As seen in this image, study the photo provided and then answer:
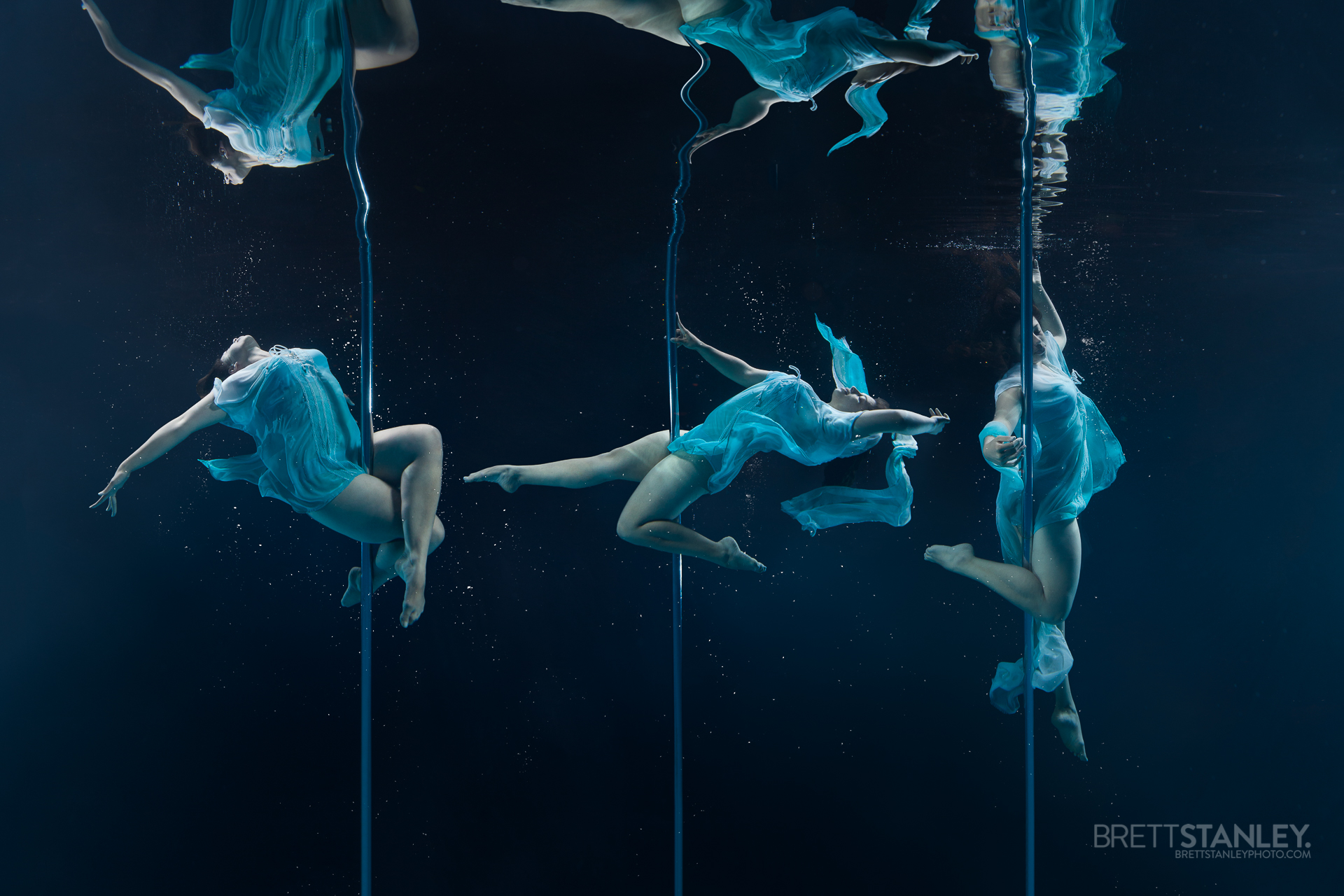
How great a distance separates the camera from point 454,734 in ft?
7.22

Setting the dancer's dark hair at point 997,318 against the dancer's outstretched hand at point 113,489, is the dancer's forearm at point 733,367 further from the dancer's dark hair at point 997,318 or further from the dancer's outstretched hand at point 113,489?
the dancer's outstretched hand at point 113,489

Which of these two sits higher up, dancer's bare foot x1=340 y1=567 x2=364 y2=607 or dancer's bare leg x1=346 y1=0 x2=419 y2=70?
dancer's bare leg x1=346 y1=0 x2=419 y2=70

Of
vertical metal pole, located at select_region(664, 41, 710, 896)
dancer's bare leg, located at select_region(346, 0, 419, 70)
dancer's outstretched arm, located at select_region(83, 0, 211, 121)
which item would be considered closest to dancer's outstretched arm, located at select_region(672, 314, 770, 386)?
vertical metal pole, located at select_region(664, 41, 710, 896)

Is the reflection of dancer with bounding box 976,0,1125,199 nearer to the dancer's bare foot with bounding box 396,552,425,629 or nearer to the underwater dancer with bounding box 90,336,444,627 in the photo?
the underwater dancer with bounding box 90,336,444,627

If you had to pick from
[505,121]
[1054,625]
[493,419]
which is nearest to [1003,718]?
[1054,625]

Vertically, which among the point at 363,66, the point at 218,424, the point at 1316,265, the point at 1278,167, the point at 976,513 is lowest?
the point at 976,513

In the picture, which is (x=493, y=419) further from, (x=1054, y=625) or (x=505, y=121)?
(x=1054, y=625)

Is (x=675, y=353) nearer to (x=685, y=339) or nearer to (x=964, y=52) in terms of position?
(x=685, y=339)

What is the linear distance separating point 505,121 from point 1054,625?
2444 mm

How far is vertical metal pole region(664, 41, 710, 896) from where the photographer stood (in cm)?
213

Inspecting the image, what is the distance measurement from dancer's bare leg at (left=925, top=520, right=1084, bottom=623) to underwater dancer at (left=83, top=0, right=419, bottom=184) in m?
2.40

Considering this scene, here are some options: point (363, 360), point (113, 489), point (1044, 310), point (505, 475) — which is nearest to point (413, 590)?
point (505, 475)

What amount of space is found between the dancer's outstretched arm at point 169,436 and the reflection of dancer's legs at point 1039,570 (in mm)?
2347

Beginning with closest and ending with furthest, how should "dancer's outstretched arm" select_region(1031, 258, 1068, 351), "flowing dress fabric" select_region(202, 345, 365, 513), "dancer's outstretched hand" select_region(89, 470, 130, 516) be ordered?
1. "flowing dress fabric" select_region(202, 345, 365, 513)
2. "dancer's outstretched hand" select_region(89, 470, 130, 516)
3. "dancer's outstretched arm" select_region(1031, 258, 1068, 351)
